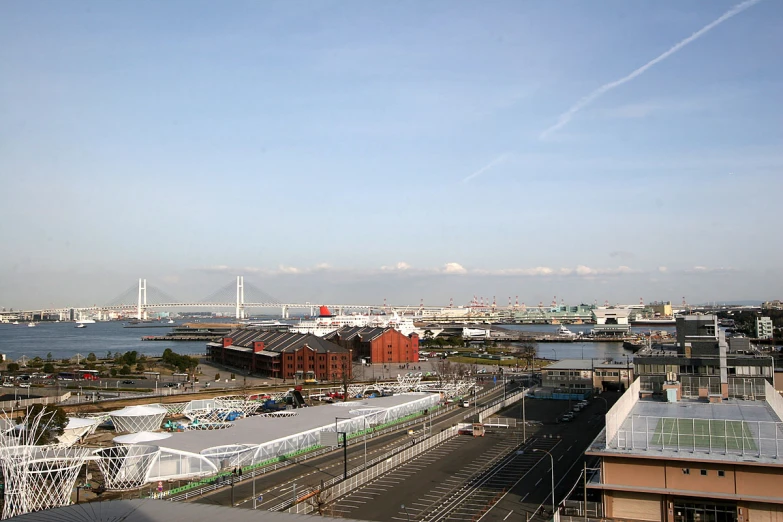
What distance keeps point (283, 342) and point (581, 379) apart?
1564 cm

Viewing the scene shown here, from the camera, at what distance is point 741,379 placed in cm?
1393

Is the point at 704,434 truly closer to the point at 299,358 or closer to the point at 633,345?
the point at 299,358

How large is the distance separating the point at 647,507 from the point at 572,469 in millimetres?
4269

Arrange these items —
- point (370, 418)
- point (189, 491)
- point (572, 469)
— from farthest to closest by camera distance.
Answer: point (370, 418), point (572, 469), point (189, 491)

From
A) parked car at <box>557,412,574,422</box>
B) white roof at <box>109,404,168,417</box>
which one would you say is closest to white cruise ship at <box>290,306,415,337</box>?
parked car at <box>557,412,574,422</box>

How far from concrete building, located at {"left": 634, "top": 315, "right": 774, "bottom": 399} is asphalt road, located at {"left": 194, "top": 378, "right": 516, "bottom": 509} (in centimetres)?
613

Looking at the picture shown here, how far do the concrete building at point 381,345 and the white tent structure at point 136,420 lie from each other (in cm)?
2156

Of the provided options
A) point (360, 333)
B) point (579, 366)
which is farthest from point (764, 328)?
point (579, 366)

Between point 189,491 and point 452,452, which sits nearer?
point 189,491

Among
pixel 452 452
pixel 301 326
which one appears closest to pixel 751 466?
pixel 452 452

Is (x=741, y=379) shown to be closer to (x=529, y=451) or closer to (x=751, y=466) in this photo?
(x=529, y=451)

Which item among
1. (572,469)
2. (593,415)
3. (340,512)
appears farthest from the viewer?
(593,415)

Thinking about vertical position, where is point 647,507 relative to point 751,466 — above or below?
below

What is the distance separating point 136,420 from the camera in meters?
17.0
